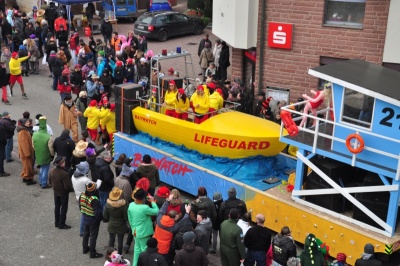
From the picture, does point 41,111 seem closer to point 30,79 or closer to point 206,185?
point 30,79

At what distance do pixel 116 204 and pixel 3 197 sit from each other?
4.38 meters

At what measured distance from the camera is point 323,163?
36.1 ft

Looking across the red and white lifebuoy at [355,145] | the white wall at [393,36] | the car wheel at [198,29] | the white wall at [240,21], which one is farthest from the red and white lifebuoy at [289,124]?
the car wheel at [198,29]

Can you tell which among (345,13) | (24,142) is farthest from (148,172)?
(345,13)

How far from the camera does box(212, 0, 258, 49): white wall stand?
1594 centimetres

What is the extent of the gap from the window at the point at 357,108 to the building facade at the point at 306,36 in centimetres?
389

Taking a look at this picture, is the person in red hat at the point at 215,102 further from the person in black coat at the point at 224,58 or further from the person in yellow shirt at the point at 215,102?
the person in black coat at the point at 224,58

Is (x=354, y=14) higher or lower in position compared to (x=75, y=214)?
higher

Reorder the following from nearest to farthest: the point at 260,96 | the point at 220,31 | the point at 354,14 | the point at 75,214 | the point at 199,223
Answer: the point at 199,223
the point at 75,214
the point at 354,14
the point at 260,96
the point at 220,31

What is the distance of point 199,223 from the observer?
983 centimetres

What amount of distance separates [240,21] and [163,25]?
37.9ft

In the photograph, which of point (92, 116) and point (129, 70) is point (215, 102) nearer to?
point (92, 116)

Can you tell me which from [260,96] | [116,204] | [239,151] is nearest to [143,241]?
[116,204]

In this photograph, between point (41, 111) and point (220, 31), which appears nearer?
point (220, 31)
